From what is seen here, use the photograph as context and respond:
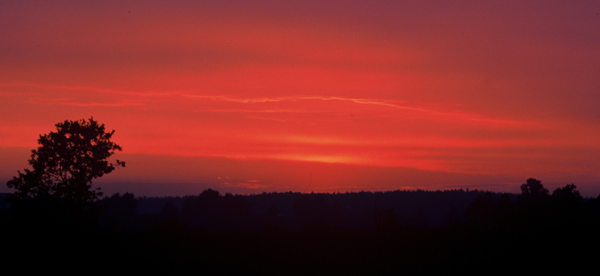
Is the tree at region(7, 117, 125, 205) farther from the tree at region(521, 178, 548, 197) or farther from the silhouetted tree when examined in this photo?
the tree at region(521, 178, 548, 197)

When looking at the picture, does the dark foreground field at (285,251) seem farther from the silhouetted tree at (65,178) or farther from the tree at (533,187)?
the tree at (533,187)

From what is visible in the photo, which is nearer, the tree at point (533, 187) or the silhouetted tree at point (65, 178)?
the silhouetted tree at point (65, 178)

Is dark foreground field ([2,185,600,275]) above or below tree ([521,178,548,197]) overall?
below

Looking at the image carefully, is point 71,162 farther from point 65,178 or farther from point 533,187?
point 533,187

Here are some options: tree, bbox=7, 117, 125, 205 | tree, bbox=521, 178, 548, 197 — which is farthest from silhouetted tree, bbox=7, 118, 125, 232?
tree, bbox=521, 178, 548, 197

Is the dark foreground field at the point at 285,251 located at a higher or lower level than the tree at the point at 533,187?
lower

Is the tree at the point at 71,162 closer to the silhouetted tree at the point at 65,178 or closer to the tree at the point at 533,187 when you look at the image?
the silhouetted tree at the point at 65,178

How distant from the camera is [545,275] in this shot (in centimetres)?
4159

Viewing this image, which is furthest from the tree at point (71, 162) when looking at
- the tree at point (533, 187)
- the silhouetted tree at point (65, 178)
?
the tree at point (533, 187)

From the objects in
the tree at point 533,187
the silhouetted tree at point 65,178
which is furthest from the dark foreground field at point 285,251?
the tree at point 533,187

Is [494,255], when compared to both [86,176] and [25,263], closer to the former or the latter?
[25,263]

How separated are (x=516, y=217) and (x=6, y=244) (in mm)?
80085

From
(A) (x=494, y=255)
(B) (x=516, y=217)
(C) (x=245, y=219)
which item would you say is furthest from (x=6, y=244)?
(C) (x=245, y=219)

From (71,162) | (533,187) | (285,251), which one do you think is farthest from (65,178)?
(533,187)
